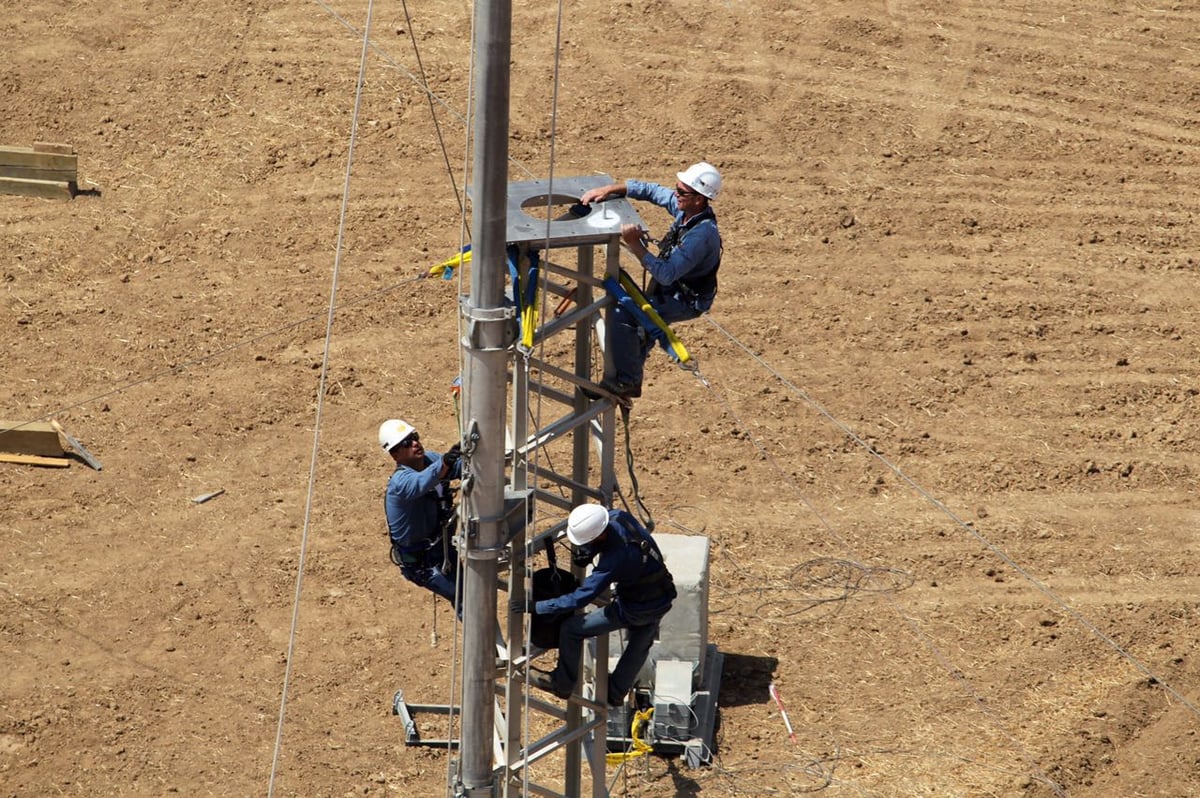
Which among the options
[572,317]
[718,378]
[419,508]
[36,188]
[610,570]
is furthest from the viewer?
[36,188]

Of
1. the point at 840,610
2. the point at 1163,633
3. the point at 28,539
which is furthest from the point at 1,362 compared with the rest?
the point at 1163,633

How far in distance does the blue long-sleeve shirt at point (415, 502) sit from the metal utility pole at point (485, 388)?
1.22 m

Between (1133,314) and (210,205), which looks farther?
(210,205)

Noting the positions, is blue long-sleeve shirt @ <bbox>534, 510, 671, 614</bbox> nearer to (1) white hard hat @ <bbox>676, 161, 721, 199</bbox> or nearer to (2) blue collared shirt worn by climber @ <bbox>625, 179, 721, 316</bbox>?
(2) blue collared shirt worn by climber @ <bbox>625, 179, 721, 316</bbox>

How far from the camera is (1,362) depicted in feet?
63.1

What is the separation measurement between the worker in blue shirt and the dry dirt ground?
3055mm

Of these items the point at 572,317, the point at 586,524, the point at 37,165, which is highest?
the point at 572,317

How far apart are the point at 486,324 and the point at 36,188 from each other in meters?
14.1

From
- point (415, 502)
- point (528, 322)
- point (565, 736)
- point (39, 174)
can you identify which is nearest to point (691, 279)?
point (528, 322)

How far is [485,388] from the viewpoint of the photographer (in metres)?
9.63

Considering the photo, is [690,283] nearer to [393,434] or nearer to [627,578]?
[627,578]

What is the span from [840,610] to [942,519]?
1.82m

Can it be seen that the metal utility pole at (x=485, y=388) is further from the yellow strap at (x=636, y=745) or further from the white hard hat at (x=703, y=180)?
the yellow strap at (x=636, y=745)

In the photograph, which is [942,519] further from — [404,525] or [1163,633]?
[404,525]
